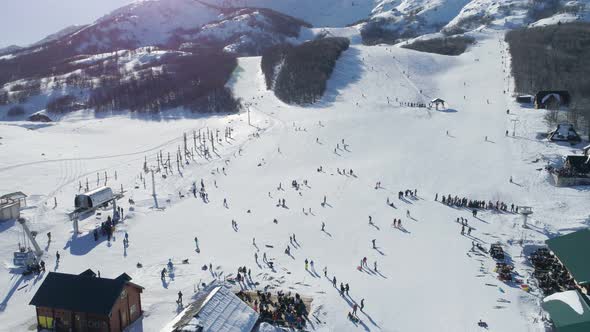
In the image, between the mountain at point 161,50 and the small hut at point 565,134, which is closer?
the small hut at point 565,134

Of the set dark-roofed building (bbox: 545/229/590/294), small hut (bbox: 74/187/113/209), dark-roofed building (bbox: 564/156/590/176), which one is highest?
dark-roofed building (bbox: 564/156/590/176)

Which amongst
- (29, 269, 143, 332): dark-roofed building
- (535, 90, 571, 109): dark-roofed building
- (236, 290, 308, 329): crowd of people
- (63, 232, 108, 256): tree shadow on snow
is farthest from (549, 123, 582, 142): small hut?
(29, 269, 143, 332): dark-roofed building

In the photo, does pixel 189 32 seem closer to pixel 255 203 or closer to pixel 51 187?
pixel 51 187

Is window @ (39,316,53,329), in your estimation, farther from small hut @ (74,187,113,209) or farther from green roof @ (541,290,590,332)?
green roof @ (541,290,590,332)

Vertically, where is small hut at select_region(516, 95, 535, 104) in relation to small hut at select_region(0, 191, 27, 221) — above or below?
above

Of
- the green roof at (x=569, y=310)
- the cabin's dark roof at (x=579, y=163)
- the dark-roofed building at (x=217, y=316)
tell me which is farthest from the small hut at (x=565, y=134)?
the dark-roofed building at (x=217, y=316)

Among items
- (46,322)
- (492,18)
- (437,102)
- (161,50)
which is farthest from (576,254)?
(492,18)

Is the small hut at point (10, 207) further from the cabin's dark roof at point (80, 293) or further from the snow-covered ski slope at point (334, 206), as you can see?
the cabin's dark roof at point (80, 293)
